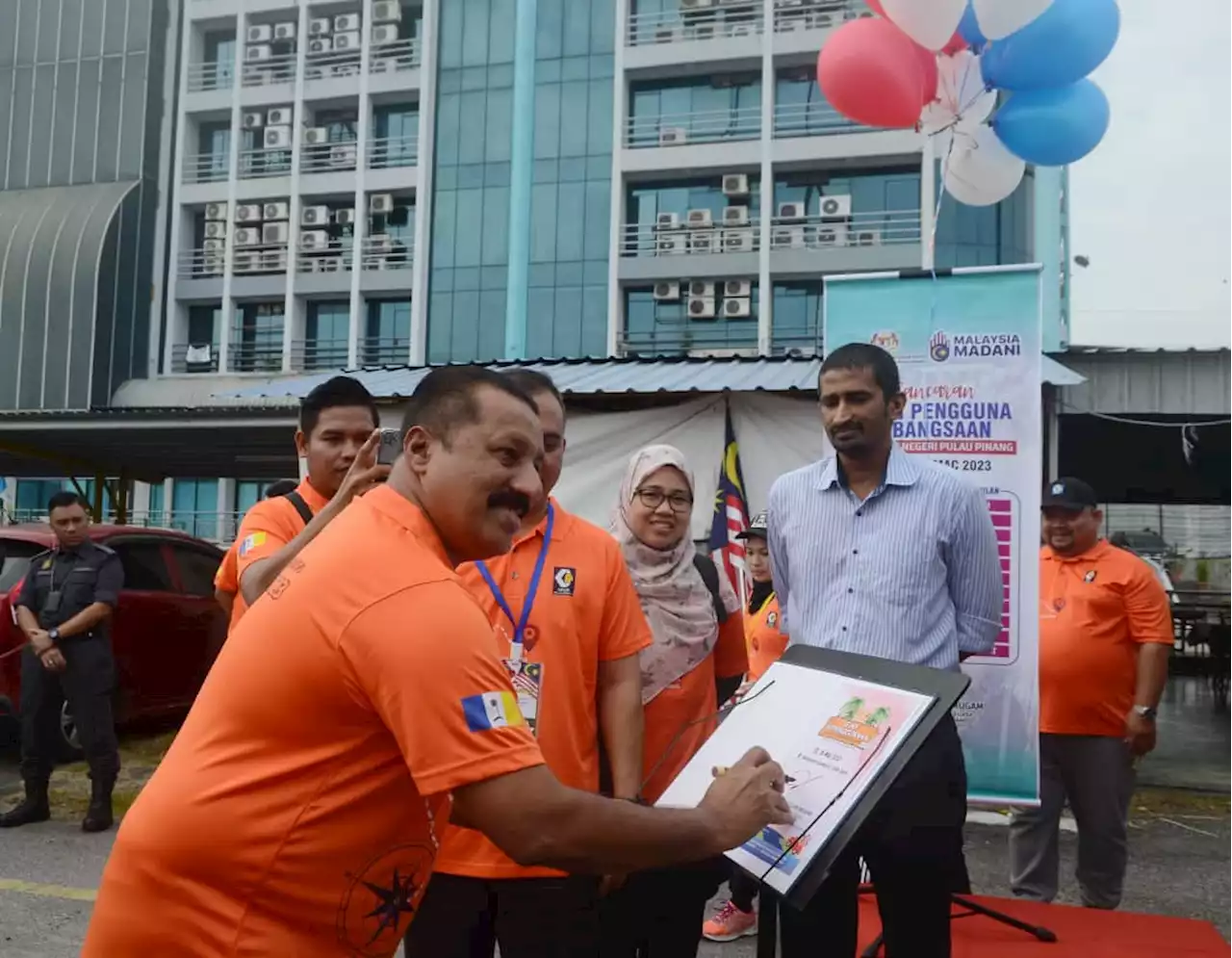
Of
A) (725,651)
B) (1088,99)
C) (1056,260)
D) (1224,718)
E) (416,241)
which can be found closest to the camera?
(725,651)

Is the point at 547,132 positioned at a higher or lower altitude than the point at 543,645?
higher

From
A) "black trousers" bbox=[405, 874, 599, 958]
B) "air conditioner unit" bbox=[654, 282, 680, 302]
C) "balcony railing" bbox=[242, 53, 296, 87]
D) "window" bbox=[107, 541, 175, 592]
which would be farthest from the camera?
"balcony railing" bbox=[242, 53, 296, 87]

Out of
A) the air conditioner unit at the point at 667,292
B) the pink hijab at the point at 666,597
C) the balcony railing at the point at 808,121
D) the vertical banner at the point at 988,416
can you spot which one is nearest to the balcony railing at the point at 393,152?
the air conditioner unit at the point at 667,292

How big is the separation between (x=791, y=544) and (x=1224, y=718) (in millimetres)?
10313

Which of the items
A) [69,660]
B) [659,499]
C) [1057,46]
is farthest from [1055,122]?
[69,660]

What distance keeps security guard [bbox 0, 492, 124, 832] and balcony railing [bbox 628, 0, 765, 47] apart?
26.5m

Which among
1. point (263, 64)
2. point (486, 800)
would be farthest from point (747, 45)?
point (486, 800)

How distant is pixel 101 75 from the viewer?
105ft

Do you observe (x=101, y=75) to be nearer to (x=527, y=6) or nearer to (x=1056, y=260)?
(x=527, y=6)

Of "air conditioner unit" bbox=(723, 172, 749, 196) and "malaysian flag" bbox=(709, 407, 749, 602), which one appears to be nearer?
"malaysian flag" bbox=(709, 407, 749, 602)

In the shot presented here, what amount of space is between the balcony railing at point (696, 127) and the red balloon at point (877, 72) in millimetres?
23996

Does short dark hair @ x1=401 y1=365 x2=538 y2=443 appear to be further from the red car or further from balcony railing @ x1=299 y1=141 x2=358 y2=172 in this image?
balcony railing @ x1=299 y1=141 x2=358 y2=172

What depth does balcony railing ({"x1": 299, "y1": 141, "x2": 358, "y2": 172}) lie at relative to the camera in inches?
1251

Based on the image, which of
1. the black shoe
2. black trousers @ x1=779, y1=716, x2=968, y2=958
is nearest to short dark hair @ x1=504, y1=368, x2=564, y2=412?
black trousers @ x1=779, y1=716, x2=968, y2=958
